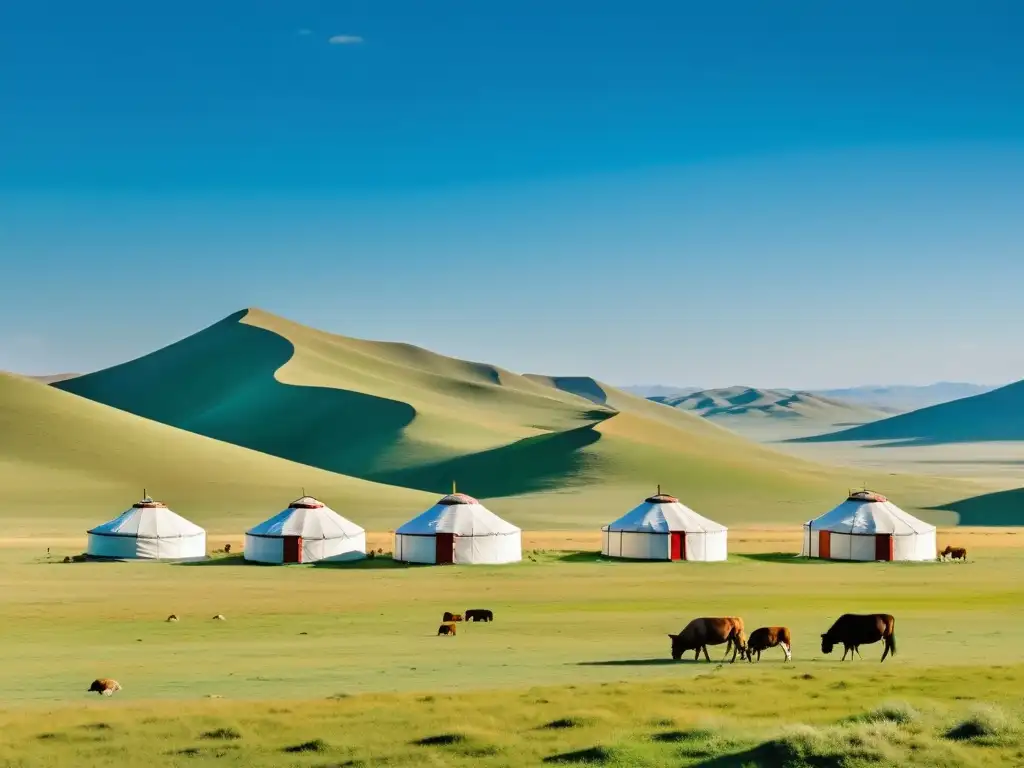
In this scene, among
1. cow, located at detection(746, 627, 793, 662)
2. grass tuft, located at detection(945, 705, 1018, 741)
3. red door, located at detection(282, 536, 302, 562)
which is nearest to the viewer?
grass tuft, located at detection(945, 705, 1018, 741)

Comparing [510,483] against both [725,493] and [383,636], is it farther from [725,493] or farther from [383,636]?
[383,636]

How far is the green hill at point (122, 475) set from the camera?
269 ft

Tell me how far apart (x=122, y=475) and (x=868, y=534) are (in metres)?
52.2

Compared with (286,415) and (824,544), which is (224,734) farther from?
(286,415)

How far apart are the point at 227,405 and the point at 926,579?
123m

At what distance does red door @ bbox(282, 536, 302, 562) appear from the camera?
54.3m

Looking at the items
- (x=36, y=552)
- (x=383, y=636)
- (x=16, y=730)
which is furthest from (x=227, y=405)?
(x=16, y=730)

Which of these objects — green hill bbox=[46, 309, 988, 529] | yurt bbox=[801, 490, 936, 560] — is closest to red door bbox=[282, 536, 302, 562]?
yurt bbox=[801, 490, 936, 560]

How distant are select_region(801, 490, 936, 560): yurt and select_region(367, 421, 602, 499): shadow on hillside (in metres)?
48.4

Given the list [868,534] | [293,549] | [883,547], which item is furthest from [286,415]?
[883,547]

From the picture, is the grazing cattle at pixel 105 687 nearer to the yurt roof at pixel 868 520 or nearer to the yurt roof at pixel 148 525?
the yurt roof at pixel 148 525

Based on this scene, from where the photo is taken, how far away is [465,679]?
24703 millimetres

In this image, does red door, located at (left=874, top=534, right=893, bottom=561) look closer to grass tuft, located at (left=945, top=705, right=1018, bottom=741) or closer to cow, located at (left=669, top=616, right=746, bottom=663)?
cow, located at (left=669, top=616, right=746, bottom=663)

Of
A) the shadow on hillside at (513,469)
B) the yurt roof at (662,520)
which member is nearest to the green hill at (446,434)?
the shadow on hillside at (513,469)
